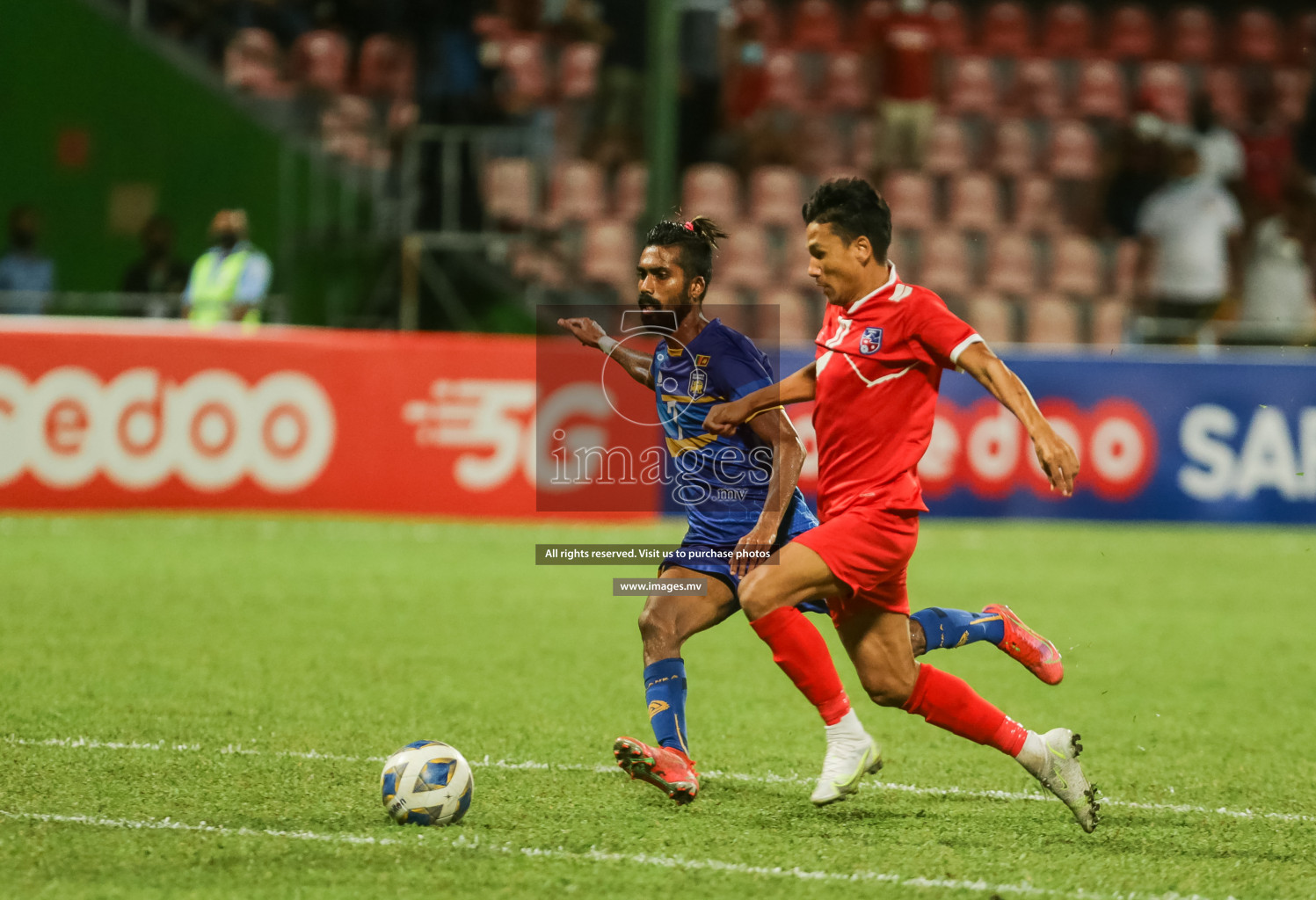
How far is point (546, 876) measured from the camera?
4309 mm

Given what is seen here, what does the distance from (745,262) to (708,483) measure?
11.3 meters

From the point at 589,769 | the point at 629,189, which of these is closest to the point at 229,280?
the point at 629,189

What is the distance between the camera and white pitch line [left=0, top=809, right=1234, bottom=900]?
168 inches

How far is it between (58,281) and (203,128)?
→ 2.04 m

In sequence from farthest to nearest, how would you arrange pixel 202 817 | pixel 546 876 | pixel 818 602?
pixel 818 602 < pixel 202 817 < pixel 546 876

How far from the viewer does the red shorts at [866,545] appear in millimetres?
4910

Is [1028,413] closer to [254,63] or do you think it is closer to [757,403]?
[757,403]

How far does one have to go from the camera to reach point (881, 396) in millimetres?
5020

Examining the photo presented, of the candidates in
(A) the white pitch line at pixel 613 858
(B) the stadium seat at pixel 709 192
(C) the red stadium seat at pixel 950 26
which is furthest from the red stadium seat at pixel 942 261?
(A) the white pitch line at pixel 613 858

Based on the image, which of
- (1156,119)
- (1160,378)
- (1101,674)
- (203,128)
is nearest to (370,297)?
(203,128)

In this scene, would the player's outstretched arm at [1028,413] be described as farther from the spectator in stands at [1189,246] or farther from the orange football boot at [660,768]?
the spectator in stands at [1189,246]

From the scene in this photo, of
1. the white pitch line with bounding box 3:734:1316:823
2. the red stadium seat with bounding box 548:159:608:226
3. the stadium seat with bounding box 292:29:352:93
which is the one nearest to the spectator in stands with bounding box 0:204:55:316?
the stadium seat with bounding box 292:29:352:93

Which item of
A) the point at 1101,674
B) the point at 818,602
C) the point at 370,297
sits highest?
the point at 370,297

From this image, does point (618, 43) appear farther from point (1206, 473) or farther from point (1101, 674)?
point (1101, 674)
